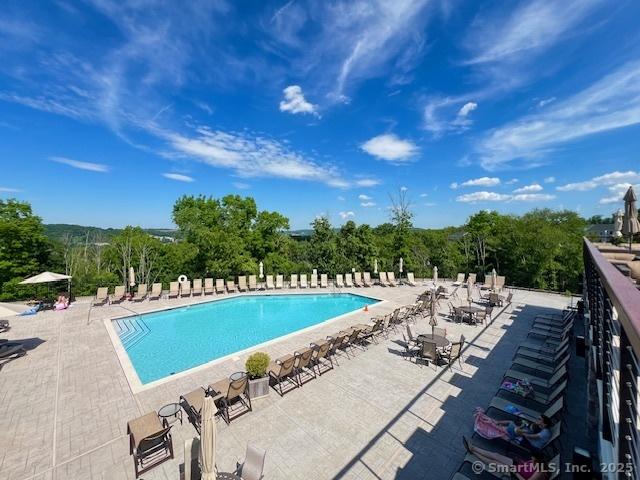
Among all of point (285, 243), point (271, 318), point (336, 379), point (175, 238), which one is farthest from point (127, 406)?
point (175, 238)

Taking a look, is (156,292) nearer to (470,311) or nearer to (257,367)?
(257,367)

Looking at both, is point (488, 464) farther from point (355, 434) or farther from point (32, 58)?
point (32, 58)

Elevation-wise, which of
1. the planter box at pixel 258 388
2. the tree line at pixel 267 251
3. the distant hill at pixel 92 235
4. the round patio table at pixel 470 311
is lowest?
the planter box at pixel 258 388

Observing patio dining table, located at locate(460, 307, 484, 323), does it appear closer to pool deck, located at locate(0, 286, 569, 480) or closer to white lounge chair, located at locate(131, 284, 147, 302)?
pool deck, located at locate(0, 286, 569, 480)

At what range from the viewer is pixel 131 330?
10.9 m

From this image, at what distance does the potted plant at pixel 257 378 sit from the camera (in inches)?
226

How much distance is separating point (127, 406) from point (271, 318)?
7.54 meters

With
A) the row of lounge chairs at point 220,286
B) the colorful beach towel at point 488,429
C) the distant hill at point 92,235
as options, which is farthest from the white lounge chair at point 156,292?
the colorful beach towel at point 488,429

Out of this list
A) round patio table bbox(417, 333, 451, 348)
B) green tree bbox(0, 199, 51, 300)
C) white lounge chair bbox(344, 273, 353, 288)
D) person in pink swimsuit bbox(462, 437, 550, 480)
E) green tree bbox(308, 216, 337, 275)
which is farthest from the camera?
green tree bbox(308, 216, 337, 275)

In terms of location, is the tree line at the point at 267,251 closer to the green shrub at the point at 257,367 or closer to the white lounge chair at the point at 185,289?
the white lounge chair at the point at 185,289

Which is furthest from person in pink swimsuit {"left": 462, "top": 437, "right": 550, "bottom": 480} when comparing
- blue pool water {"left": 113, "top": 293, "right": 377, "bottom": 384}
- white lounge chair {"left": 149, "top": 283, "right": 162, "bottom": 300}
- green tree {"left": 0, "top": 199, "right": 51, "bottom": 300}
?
green tree {"left": 0, "top": 199, "right": 51, "bottom": 300}

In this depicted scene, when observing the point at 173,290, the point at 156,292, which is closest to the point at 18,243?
the point at 156,292

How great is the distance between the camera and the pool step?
9.77 m

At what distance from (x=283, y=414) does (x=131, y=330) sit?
8.88 meters
